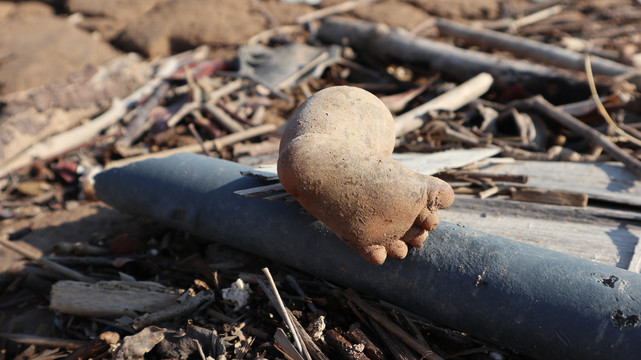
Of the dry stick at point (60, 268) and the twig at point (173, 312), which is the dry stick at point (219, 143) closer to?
the dry stick at point (60, 268)

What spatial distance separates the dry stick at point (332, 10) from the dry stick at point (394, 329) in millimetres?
6099

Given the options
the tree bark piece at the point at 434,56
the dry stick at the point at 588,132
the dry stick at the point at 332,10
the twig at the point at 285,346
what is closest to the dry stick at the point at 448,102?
the tree bark piece at the point at 434,56

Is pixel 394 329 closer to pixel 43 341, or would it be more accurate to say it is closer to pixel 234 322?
pixel 234 322

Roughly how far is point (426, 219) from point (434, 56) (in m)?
4.17

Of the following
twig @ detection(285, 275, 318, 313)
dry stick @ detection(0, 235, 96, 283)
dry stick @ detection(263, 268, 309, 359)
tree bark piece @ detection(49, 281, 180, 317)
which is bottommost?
dry stick @ detection(0, 235, 96, 283)

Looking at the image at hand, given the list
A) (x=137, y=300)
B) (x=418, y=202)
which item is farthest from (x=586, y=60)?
(x=137, y=300)

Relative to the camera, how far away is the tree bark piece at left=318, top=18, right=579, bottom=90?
501 cm

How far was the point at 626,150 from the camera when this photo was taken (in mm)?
3746

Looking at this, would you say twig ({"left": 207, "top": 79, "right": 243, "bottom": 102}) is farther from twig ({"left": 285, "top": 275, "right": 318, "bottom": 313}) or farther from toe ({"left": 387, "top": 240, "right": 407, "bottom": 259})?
toe ({"left": 387, "top": 240, "right": 407, "bottom": 259})

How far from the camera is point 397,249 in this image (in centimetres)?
196

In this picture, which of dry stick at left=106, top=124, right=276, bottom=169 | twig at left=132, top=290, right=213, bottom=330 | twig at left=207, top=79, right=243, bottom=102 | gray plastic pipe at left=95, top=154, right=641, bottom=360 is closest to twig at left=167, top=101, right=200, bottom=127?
twig at left=207, top=79, right=243, bottom=102

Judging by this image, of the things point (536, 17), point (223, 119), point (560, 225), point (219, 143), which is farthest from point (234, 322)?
point (536, 17)

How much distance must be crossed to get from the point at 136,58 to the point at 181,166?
4.60 m

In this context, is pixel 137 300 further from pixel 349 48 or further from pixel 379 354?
pixel 349 48
